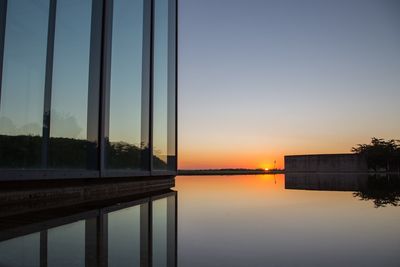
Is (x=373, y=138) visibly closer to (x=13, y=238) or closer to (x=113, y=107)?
(x=113, y=107)

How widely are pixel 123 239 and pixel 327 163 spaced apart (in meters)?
70.7

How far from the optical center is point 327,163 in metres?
71.6

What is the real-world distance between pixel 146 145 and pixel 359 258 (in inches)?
494

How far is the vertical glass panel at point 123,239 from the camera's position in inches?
151

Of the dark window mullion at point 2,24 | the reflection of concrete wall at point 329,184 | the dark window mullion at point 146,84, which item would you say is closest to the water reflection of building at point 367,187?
the reflection of concrete wall at point 329,184

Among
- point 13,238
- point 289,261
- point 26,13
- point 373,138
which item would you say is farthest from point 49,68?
point 373,138

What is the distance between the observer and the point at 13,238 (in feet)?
15.8

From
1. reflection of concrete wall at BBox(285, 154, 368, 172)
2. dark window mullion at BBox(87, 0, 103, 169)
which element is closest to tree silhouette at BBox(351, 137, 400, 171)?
reflection of concrete wall at BBox(285, 154, 368, 172)

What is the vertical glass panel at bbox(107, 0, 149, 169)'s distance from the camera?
1291 cm

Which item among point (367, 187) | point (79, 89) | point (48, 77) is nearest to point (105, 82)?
point (79, 89)

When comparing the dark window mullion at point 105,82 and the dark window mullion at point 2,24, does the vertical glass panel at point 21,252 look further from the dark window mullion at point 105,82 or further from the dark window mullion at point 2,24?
the dark window mullion at point 105,82

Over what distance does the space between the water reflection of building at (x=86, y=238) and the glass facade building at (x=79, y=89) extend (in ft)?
5.68

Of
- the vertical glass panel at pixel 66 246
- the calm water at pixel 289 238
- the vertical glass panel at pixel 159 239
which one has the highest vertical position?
the vertical glass panel at pixel 66 246

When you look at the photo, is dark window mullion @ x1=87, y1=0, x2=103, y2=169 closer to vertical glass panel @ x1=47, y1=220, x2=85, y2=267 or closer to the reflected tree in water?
vertical glass panel @ x1=47, y1=220, x2=85, y2=267
